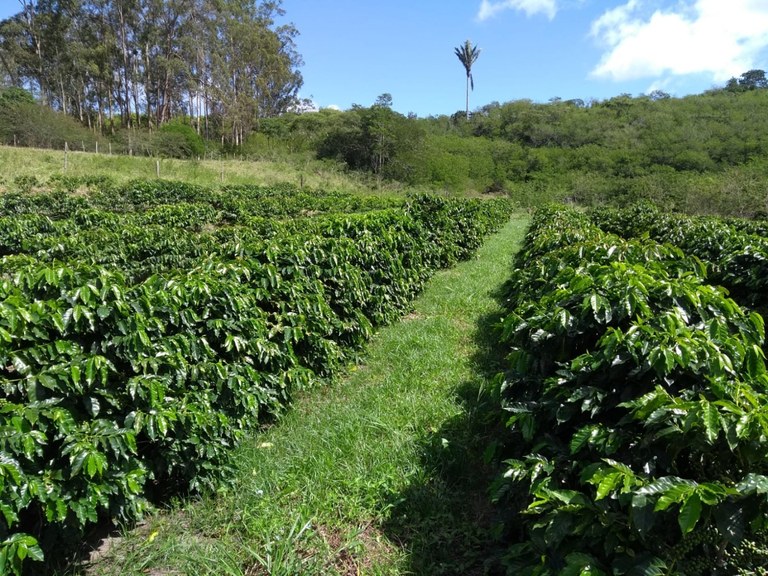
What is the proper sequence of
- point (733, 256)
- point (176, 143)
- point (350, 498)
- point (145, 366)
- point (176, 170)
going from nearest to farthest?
point (145, 366), point (350, 498), point (733, 256), point (176, 170), point (176, 143)

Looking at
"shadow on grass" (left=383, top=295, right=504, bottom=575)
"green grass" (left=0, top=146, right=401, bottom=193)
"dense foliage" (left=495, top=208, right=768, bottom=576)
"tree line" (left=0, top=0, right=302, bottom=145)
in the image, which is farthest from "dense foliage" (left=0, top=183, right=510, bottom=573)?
"tree line" (left=0, top=0, right=302, bottom=145)

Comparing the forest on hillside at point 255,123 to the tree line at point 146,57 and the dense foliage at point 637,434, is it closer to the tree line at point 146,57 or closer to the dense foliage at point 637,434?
the tree line at point 146,57

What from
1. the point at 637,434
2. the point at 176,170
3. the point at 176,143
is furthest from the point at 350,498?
the point at 176,143

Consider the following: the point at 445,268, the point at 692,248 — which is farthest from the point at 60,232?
the point at 692,248

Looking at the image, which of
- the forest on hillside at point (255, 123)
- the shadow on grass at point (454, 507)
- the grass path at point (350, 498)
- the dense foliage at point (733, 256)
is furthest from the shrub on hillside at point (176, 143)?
the shadow on grass at point (454, 507)

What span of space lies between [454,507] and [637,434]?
1.35 metres

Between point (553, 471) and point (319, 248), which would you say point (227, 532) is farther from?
point (319, 248)

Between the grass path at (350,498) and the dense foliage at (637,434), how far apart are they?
0.57 m

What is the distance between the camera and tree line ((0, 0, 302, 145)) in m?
42.5

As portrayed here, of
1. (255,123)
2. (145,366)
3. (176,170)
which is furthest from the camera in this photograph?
(255,123)

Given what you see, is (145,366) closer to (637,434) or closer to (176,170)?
(637,434)

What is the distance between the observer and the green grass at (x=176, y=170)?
2406cm

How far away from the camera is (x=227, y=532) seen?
2541mm

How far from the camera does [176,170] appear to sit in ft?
95.1
